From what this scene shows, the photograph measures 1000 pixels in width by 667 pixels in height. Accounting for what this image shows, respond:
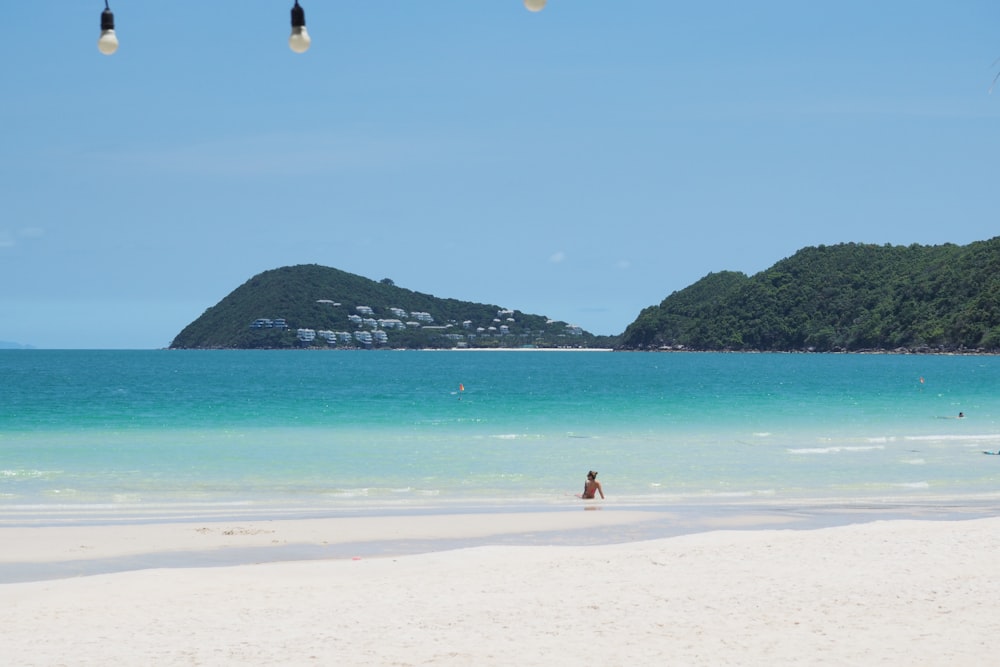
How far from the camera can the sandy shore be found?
33.5 ft

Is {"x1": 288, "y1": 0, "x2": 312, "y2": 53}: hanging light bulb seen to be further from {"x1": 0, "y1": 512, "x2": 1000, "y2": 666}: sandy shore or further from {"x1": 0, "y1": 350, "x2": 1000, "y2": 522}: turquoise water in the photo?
{"x1": 0, "y1": 350, "x2": 1000, "y2": 522}: turquoise water

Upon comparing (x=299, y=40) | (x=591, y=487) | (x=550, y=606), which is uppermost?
(x=299, y=40)

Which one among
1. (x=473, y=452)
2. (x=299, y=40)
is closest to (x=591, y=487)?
(x=473, y=452)

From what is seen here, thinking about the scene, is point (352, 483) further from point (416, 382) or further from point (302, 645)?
point (416, 382)

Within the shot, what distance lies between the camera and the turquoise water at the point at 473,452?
25.8 metres

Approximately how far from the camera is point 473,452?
37.4m

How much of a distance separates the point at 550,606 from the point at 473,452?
82.8 feet

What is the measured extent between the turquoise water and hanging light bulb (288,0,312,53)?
17.4 meters

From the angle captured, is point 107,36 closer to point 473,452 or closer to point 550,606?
point 550,606

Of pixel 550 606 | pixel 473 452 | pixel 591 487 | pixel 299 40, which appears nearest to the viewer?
pixel 299 40

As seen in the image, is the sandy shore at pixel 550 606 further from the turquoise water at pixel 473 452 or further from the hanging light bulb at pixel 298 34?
the turquoise water at pixel 473 452

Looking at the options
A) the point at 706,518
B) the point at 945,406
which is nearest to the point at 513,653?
the point at 706,518

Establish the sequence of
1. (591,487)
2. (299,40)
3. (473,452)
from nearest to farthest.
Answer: (299,40)
(591,487)
(473,452)

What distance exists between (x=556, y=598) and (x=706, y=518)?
9759 mm
